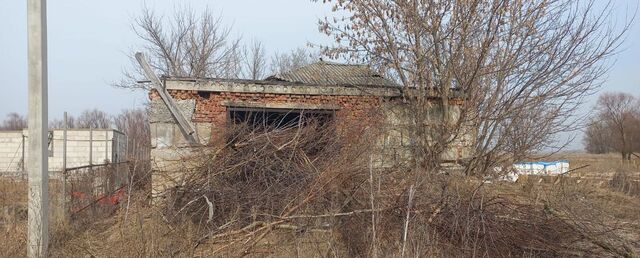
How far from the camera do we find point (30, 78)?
720 cm

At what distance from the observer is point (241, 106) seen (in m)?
11.4

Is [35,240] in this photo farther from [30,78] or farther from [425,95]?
[425,95]

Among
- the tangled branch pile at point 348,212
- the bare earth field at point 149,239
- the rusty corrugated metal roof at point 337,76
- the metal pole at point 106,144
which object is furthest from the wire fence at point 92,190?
the metal pole at point 106,144

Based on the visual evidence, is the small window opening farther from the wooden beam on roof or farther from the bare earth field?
the bare earth field

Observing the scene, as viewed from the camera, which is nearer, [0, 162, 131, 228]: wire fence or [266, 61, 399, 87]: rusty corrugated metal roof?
[0, 162, 131, 228]: wire fence

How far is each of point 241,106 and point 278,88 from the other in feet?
2.89

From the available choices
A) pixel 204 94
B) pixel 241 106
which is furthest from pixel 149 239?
pixel 241 106

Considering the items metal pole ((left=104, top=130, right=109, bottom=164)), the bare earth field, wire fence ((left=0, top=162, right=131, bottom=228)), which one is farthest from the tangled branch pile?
metal pole ((left=104, top=130, right=109, bottom=164))

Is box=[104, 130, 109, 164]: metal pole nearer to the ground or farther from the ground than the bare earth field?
farther from the ground

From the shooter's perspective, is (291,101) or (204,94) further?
(291,101)

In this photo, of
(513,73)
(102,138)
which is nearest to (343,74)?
(513,73)

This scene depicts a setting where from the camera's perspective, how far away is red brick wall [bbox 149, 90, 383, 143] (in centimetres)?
1064

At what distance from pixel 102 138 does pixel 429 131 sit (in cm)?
2338

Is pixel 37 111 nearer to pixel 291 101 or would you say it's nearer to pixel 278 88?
pixel 278 88
